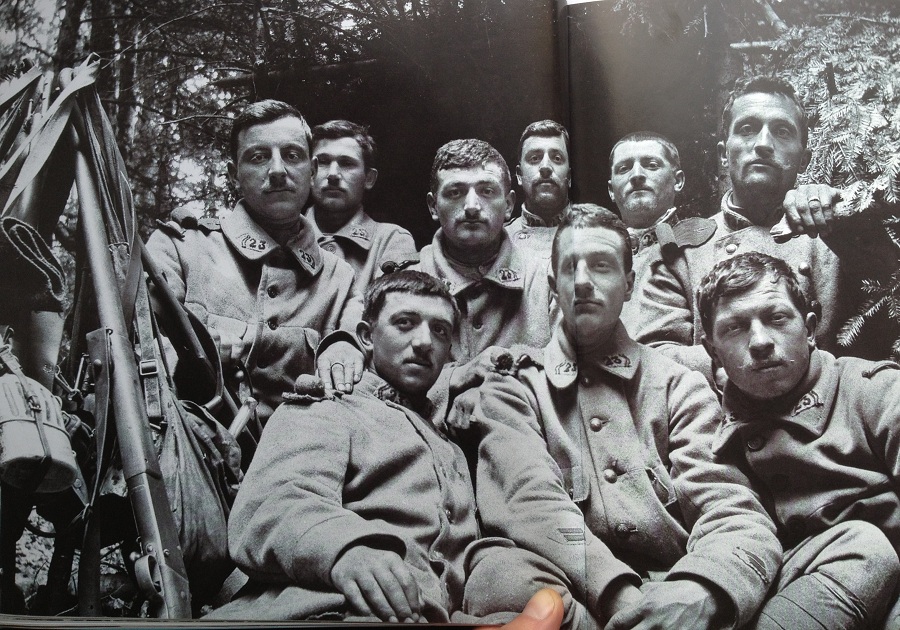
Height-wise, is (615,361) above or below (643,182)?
below

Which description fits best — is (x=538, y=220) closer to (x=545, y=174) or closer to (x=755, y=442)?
(x=545, y=174)

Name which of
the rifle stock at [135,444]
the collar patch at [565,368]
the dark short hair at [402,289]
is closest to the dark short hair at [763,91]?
the collar patch at [565,368]

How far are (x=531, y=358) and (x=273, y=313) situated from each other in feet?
3.19

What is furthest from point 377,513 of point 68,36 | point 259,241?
point 68,36

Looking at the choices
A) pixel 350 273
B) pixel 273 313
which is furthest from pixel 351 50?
pixel 273 313

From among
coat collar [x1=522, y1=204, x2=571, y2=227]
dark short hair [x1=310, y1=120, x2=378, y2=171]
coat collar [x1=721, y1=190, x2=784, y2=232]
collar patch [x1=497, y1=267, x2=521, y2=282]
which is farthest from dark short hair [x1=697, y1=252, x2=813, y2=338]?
dark short hair [x1=310, y1=120, x2=378, y2=171]

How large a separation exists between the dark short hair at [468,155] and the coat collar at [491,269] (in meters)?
0.22

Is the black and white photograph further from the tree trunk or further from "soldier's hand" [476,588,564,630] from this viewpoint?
"soldier's hand" [476,588,564,630]

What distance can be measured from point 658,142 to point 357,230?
1.20 m

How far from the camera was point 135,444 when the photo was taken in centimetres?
279

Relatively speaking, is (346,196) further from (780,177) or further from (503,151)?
(780,177)

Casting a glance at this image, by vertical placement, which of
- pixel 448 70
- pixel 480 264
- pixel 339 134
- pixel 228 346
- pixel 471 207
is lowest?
pixel 228 346

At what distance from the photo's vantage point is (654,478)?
110 inches

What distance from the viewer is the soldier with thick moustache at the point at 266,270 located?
2906 mm
